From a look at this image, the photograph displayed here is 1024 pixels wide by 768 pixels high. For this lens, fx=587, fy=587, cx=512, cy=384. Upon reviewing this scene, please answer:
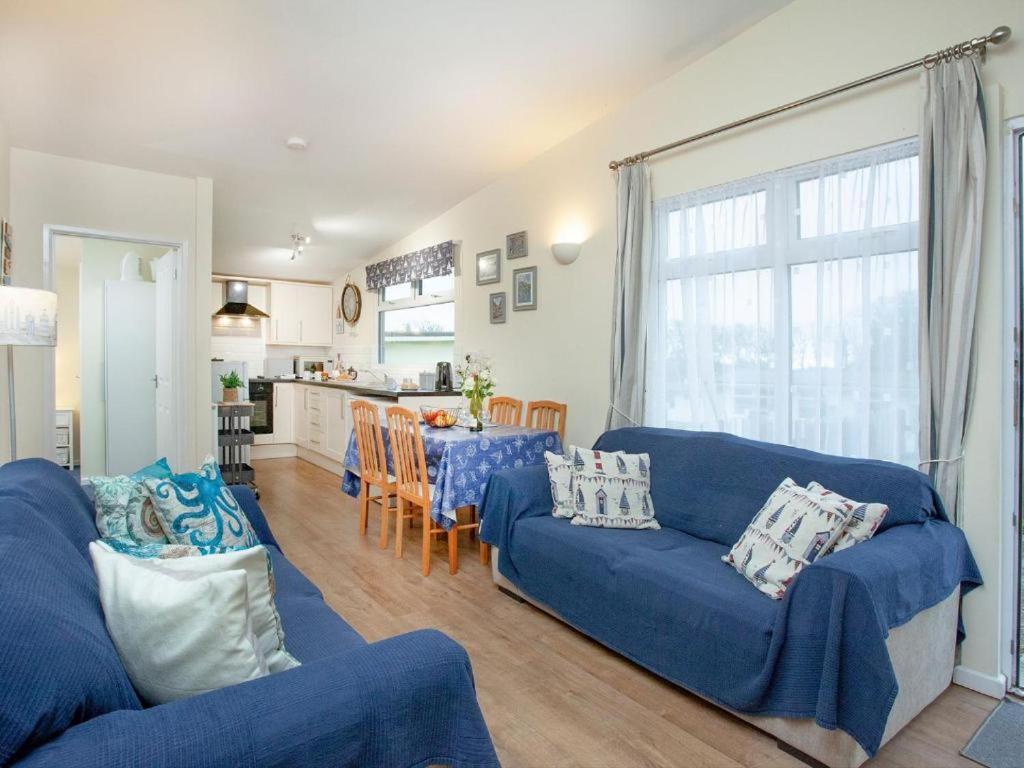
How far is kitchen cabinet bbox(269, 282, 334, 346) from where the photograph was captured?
299 inches

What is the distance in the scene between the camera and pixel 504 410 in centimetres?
468

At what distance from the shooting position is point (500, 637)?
2.61 m

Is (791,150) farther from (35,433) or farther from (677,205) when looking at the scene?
(35,433)

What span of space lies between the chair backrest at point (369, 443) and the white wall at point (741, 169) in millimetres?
1297

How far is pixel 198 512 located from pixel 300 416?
221 inches

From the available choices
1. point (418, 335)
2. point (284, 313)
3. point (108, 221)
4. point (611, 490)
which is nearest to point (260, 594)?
point (611, 490)

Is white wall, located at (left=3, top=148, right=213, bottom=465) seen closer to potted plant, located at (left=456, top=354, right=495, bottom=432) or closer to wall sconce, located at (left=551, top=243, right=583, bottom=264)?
potted plant, located at (left=456, top=354, right=495, bottom=432)

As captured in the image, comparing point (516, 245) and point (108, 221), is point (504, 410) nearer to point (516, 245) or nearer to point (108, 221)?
point (516, 245)

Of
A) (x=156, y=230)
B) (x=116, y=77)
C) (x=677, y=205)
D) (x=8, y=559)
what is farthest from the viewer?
(x=156, y=230)

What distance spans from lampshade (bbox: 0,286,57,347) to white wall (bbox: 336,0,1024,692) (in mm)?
2922

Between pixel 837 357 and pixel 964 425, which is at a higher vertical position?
pixel 837 357

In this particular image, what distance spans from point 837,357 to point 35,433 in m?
4.91

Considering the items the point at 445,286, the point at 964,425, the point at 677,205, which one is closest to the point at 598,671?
the point at 964,425

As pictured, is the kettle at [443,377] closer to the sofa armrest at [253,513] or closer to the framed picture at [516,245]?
the framed picture at [516,245]
